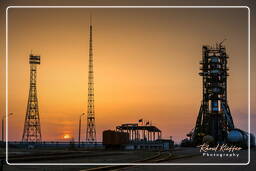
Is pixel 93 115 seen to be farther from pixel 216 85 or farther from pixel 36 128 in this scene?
pixel 216 85

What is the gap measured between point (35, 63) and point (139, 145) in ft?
115

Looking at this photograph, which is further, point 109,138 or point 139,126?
point 139,126

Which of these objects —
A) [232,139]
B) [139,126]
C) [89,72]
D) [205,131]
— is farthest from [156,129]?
[89,72]

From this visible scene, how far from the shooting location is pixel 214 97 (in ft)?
385

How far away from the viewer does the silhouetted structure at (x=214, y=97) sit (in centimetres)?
11606

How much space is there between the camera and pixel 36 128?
89625mm

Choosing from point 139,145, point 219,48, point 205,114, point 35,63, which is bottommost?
point 139,145

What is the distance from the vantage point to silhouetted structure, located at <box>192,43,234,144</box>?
116 metres
